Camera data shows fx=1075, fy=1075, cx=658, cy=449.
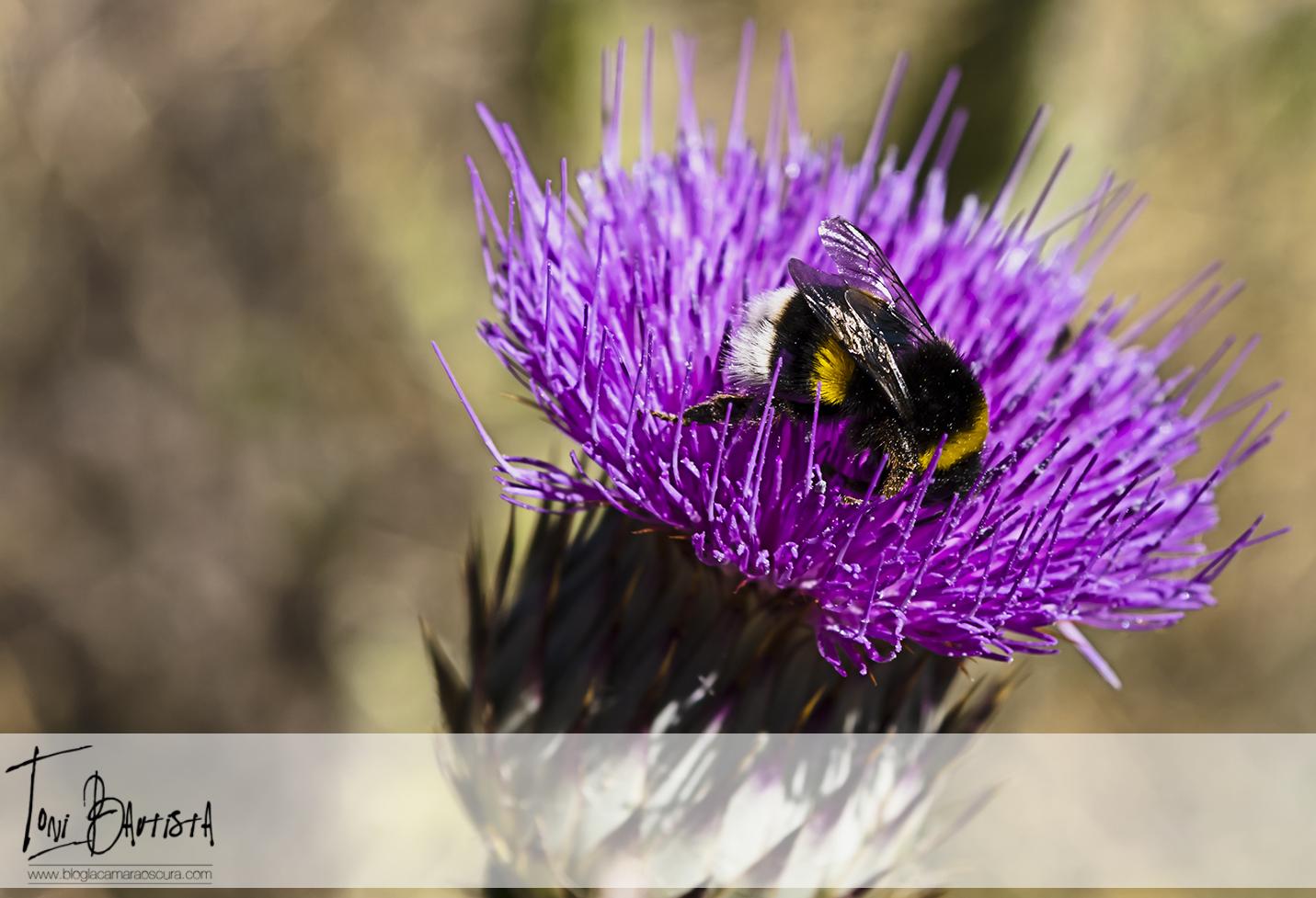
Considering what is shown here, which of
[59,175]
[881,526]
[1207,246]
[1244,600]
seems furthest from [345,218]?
[1244,600]

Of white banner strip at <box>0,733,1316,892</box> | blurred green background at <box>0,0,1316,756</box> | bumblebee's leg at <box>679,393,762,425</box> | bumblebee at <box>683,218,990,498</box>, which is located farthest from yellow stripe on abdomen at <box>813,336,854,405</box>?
blurred green background at <box>0,0,1316,756</box>

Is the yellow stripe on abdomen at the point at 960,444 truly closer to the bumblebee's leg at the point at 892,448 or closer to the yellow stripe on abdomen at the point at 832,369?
the bumblebee's leg at the point at 892,448

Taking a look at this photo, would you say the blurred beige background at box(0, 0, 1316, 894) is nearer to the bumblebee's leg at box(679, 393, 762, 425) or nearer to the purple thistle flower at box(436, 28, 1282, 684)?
the purple thistle flower at box(436, 28, 1282, 684)

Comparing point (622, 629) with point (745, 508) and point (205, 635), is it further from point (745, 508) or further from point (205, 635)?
point (205, 635)
